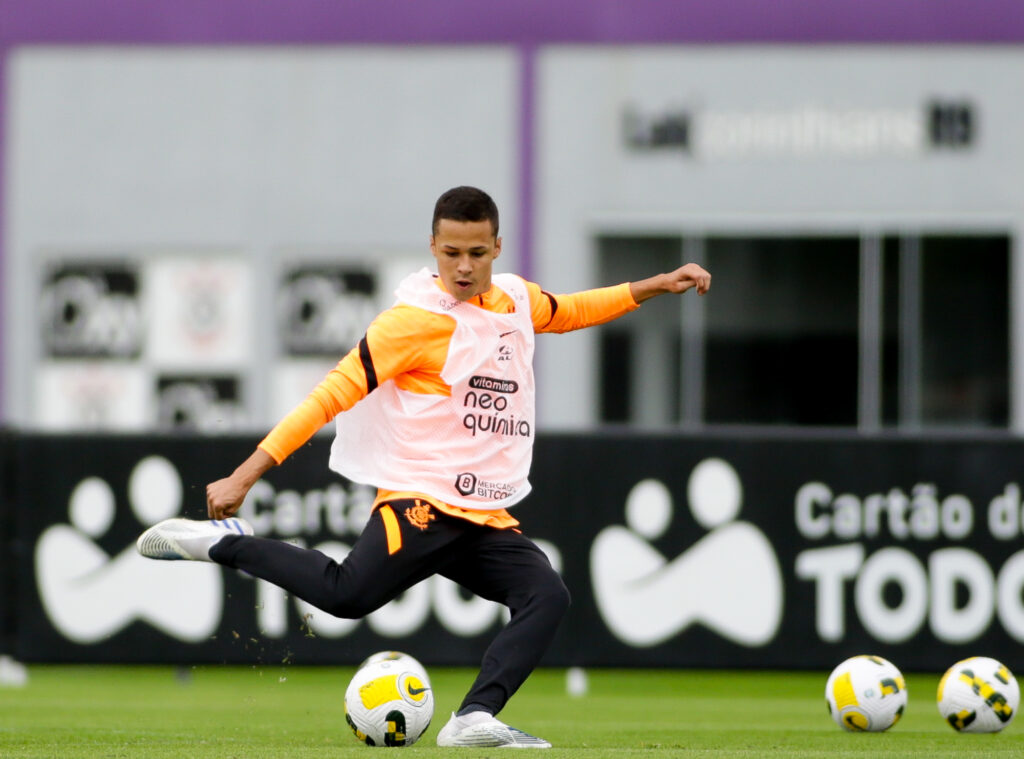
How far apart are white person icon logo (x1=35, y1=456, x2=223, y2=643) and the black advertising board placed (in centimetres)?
Result: 1

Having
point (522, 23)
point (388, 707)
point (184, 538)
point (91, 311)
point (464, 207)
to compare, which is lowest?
point (388, 707)

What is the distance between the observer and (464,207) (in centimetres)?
664

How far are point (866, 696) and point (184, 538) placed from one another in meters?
3.16

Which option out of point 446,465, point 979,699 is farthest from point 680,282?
point 979,699

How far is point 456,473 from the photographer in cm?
680

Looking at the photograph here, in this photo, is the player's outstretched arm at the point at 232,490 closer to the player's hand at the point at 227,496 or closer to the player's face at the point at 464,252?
the player's hand at the point at 227,496

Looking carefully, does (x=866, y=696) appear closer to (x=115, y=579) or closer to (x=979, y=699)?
(x=979, y=699)

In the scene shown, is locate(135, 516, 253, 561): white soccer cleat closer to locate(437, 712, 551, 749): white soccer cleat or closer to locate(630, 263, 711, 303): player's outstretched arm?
locate(437, 712, 551, 749): white soccer cleat

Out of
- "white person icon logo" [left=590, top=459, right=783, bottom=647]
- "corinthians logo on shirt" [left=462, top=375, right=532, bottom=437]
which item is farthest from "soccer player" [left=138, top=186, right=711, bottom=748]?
"white person icon logo" [left=590, top=459, right=783, bottom=647]

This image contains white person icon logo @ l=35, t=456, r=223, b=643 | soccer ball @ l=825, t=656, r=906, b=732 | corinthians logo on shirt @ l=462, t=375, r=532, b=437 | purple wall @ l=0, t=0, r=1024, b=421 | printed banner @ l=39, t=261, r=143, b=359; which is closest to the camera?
corinthians logo on shirt @ l=462, t=375, r=532, b=437

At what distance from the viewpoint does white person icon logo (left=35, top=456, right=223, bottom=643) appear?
36.9 ft

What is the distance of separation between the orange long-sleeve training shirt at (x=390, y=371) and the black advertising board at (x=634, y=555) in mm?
4152

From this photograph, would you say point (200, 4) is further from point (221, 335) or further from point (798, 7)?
point (798, 7)

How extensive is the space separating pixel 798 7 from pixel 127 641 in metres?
11.8
